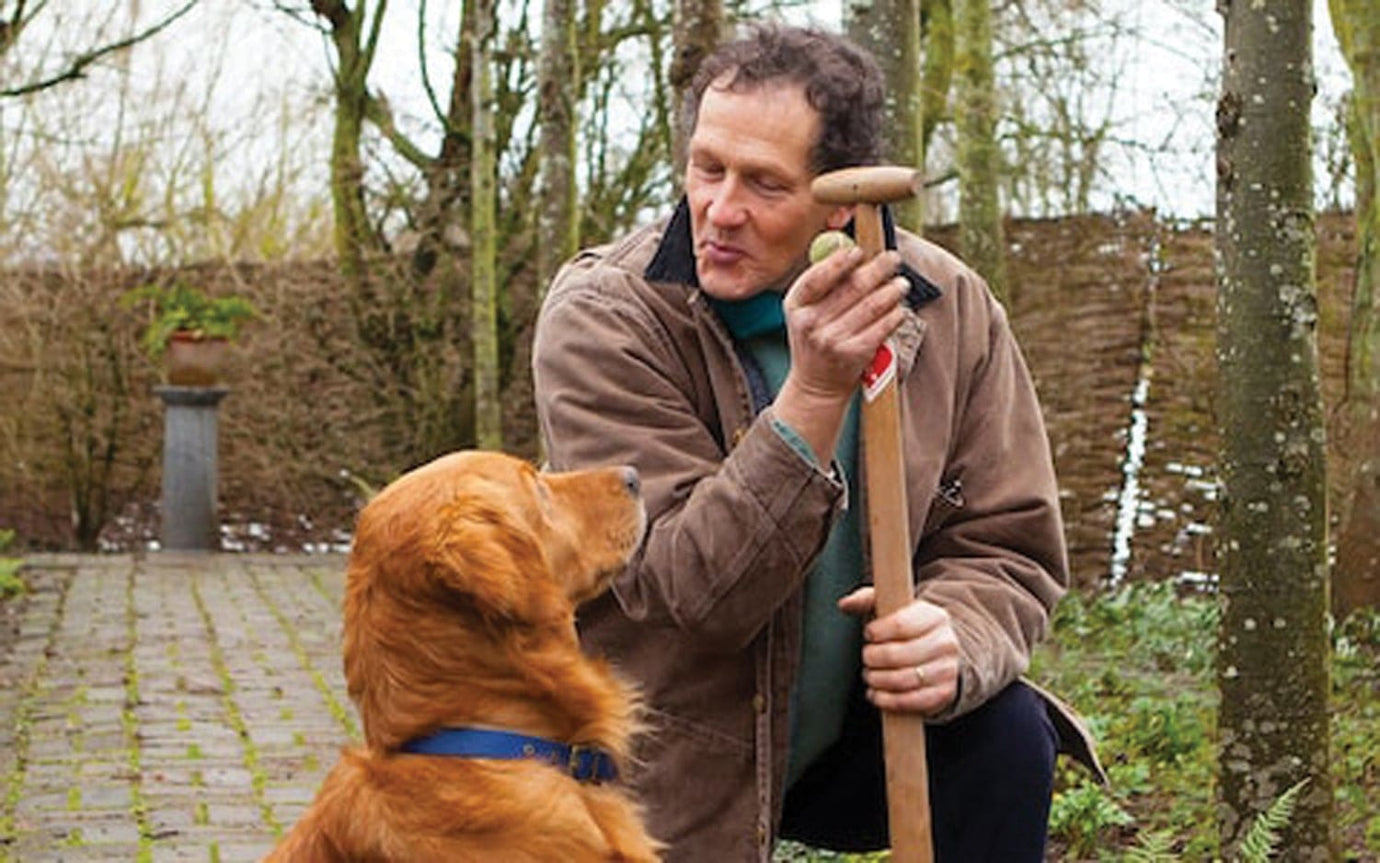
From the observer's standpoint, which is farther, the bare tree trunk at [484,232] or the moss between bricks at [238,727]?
the bare tree trunk at [484,232]

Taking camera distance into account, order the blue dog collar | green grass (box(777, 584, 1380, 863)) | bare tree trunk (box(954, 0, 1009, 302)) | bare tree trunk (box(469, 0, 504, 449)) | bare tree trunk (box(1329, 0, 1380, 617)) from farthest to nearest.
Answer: bare tree trunk (box(469, 0, 504, 449))
bare tree trunk (box(954, 0, 1009, 302))
bare tree trunk (box(1329, 0, 1380, 617))
green grass (box(777, 584, 1380, 863))
the blue dog collar

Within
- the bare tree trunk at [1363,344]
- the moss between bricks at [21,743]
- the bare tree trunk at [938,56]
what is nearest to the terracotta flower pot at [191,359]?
the moss between bricks at [21,743]

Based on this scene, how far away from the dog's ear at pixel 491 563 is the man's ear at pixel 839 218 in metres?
0.87

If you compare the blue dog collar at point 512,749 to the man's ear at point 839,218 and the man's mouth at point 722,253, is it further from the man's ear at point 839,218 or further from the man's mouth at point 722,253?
the man's ear at point 839,218

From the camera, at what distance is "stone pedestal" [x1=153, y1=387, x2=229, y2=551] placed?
1524 cm

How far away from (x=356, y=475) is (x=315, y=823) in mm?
12904

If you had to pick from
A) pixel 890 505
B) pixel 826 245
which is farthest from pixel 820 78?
pixel 890 505

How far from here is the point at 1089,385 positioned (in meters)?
12.2

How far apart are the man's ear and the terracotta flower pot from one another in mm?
12152

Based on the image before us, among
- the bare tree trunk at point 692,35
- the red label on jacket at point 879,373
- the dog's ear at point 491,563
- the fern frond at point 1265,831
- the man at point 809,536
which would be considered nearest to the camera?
the dog's ear at point 491,563

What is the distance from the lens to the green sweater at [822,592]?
12.7ft

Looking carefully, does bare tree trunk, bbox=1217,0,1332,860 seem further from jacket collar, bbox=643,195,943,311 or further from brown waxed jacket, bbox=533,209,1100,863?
jacket collar, bbox=643,195,943,311

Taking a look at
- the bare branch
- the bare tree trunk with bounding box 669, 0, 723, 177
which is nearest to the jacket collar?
the bare tree trunk with bounding box 669, 0, 723, 177

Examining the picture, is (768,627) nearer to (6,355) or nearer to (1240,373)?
(1240,373)
